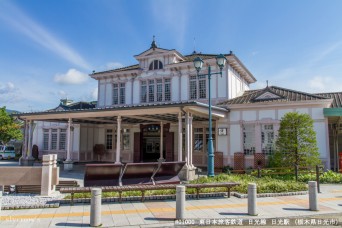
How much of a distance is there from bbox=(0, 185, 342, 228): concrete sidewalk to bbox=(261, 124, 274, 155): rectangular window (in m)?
8.00

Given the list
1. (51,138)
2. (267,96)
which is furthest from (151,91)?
(51,138)

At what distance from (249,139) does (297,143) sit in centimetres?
384

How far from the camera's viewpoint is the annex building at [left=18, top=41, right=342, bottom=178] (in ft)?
53.0

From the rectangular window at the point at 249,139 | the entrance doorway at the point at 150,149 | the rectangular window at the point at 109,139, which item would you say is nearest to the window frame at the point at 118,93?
the rectangular window at the point at 109,139

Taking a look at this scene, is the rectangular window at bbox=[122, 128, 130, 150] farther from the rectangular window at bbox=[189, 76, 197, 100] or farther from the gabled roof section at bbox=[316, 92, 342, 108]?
the gabled roof section at bbox=[316, 92, 342, 108]

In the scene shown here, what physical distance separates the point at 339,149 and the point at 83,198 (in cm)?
1851

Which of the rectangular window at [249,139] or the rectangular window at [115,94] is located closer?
the rectangular window at [249,139]

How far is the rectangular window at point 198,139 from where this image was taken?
20328 mm

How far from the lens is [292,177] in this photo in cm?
1374

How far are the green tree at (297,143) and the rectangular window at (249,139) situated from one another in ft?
10.1

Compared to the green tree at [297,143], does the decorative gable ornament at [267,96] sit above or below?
above

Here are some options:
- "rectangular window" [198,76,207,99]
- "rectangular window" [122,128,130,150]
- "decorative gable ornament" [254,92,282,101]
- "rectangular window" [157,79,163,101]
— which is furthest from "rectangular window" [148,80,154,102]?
"decorative gable ornament" [254,92,282,101]

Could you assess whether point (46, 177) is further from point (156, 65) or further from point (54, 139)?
point (54, 139)

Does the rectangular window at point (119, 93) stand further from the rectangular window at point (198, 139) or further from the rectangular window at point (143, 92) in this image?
the rectangular window at point (198, 139)
